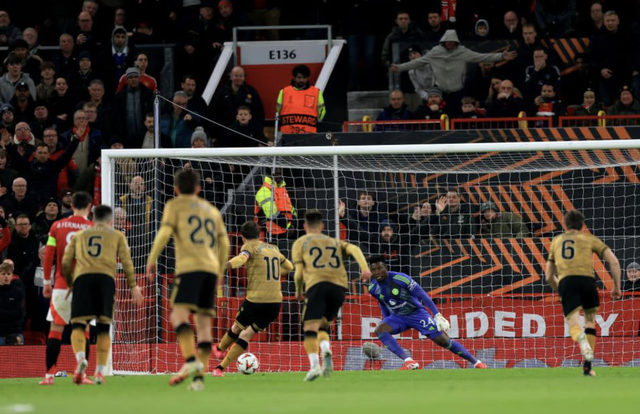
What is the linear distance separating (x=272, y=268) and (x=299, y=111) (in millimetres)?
6233

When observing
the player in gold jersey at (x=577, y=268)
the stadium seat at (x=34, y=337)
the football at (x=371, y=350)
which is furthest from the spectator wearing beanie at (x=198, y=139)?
the player in gold jersey at (x=577, y=268)

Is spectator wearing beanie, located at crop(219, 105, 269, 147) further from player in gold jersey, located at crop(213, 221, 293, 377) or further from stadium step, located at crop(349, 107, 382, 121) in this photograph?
player in gold jersey, located at crop(213, 221, 293, 377)

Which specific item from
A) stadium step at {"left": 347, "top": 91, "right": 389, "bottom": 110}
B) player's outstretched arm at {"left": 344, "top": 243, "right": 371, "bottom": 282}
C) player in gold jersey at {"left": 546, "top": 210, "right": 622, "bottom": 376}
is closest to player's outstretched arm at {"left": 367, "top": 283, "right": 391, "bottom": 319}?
player's outstretched arm at {"left": 344, "top": 243, "right": 371, "bottom": 282}

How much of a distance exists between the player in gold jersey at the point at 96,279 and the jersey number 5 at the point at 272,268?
9.36 feet

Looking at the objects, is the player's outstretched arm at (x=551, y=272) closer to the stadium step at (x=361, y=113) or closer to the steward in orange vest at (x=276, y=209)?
the steward in orange vest at (x=276, y=209)

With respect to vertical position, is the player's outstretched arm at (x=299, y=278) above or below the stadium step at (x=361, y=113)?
below

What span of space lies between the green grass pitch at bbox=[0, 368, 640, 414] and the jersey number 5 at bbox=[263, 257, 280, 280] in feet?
4.61

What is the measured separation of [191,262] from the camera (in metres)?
10.7

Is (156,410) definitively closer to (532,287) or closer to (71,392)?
(71,392)

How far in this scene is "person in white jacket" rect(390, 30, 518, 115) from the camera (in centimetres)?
2181

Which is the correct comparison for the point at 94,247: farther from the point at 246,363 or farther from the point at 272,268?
the point at 246,363

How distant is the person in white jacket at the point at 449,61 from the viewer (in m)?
21.8

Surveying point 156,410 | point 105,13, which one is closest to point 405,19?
point 105,13

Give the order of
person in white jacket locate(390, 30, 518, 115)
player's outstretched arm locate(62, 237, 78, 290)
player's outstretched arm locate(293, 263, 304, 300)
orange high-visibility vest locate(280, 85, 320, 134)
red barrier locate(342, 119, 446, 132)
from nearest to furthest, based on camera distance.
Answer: player's outstretched arm locate(62, 237, 78, 290), player's outstretched arm locate(293, 263, 304, 300), red barrier locate(342, 119, 446, 132), orange high-visibility vest locate(280, 85, 320, 134), person in white jacket locate(390, 30, 518, 115)
